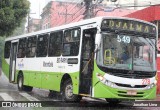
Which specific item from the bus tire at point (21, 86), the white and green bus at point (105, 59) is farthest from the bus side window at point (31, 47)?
the white and green bus at point (105, 59)

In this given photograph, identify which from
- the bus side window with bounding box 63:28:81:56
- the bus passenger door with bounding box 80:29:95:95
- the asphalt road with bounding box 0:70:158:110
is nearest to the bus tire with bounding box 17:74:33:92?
the asphalt road with bounding box 0:70:158:110

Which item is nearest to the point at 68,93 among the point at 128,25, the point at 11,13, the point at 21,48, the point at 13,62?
the point at 128,25

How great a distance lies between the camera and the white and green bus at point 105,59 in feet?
40.2

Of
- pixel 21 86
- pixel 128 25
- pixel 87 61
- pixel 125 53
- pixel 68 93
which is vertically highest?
pixel 128 25

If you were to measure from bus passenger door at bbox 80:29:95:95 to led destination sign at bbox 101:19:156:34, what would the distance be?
72 centimetres

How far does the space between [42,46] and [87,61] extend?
459 centimetres

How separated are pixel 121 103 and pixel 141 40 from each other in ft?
11.1

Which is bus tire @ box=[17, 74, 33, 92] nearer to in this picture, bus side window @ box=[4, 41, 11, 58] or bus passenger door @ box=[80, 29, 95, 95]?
bus side window @ box=[4, 41, 11, 58]

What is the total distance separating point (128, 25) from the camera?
1298cm

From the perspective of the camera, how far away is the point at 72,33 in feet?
47.6

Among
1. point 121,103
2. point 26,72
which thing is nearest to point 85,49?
point 121,103

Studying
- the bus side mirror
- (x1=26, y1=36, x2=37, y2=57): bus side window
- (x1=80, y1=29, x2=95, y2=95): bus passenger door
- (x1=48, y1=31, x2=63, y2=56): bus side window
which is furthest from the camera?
(x1=26, y1=36, x2=37, y2=57): bus side window

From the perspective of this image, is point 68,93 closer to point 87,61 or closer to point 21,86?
point 87,61

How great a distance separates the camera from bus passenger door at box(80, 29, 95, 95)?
13.0 m
